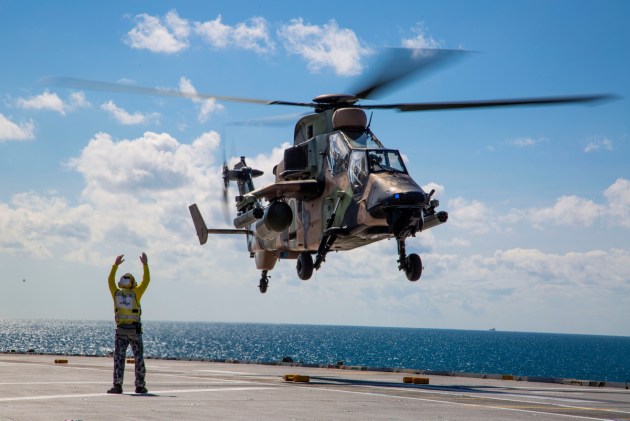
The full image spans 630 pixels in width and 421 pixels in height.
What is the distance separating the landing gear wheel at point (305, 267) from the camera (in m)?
25.5

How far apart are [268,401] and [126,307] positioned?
3.34 m

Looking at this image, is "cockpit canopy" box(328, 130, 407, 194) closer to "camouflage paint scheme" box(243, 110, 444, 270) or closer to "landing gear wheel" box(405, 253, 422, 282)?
"camouflage paint scheme" box(243, 110, 444, 270)

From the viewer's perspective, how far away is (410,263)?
23125 millimetres

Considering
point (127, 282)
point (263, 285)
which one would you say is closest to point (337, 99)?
point (263, 285)

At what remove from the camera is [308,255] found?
26.0m

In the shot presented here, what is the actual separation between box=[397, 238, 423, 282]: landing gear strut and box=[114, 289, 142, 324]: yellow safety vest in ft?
33.0

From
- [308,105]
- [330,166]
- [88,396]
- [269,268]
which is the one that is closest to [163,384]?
[88,396]

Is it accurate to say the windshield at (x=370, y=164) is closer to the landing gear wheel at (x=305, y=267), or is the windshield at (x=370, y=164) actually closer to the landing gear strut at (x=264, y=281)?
the landing gear wheel at (x=305, y=267)

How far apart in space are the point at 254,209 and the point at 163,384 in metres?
10.0

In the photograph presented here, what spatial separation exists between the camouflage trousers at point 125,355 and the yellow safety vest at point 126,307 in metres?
0.31

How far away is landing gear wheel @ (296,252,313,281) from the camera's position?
25.5 meters

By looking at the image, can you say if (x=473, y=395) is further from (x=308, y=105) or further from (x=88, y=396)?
(x=308, y=105)

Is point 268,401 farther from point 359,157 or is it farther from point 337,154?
point 337,154

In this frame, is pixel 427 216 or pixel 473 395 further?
pixel 427 216
